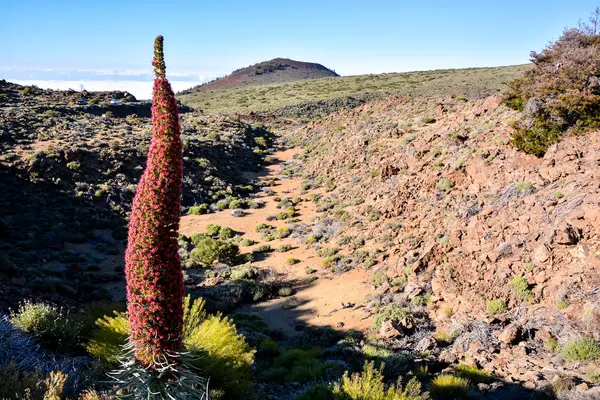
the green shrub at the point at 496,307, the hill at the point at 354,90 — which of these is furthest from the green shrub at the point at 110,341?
the hill at the point at 354,90

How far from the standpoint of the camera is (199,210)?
21688 mm

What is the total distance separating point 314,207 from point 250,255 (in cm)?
598

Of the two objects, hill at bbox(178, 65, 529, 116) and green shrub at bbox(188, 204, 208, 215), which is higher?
hill at bbox(178, 65, 529, 116)

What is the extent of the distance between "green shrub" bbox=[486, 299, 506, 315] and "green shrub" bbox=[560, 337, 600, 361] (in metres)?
1.74

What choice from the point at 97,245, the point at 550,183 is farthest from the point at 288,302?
the point at 97,245

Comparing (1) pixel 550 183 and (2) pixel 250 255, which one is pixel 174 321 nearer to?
(1) pixel 550 183

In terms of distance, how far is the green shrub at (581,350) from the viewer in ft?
21.4

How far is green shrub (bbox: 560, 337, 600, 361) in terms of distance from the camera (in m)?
6.53

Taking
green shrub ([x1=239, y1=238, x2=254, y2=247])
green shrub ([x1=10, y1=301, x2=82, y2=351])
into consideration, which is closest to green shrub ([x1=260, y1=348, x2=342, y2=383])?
green shrub ([x1=10, y1=301, x2=82, y2=351])

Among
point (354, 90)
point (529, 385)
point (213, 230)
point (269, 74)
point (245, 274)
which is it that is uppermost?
point (269, 74)

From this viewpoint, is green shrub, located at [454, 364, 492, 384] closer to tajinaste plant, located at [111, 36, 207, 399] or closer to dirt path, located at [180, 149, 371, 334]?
dirt path, located at [180, 149, 371, 334]

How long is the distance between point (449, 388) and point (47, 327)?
665 cm

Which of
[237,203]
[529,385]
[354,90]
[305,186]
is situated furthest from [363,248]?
[354,90]

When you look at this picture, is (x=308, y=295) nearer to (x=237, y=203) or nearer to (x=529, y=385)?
(x=529, y=385)
